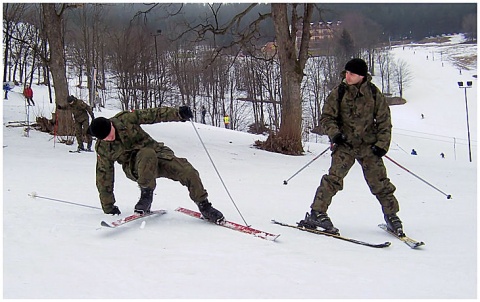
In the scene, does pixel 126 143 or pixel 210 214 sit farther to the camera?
pixel 210 214

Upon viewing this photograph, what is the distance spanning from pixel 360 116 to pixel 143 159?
208cm

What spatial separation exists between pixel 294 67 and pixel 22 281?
11171 mm

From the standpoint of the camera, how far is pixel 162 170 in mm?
4453

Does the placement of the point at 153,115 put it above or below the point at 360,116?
above

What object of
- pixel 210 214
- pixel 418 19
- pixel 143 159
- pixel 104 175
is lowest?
pixel 210 214

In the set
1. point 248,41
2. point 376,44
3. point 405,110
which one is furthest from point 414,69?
point 248,41

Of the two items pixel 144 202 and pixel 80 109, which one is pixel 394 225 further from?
pixel 80 109

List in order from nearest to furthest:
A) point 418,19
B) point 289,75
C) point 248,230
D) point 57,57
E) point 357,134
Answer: point 248,230 < point 357,134 < point 57,57 < point 289,75 < point 418,19

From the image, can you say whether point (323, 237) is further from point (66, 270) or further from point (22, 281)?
point (22, 281)

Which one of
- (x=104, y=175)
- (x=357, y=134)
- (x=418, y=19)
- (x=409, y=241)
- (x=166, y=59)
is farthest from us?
(x=418, y=19)

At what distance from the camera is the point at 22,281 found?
286cm

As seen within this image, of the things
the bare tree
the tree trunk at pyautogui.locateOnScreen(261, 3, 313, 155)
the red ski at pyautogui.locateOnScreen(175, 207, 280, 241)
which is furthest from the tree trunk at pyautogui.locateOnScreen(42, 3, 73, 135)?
the red ski at pyautogui.locateOnScreen(175, 207, 280, 241)

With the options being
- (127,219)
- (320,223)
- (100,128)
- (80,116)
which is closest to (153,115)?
(100,128)

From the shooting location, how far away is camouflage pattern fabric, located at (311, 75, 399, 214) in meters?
4.27
